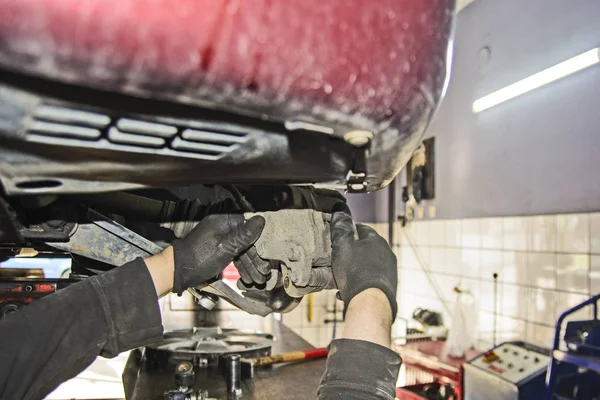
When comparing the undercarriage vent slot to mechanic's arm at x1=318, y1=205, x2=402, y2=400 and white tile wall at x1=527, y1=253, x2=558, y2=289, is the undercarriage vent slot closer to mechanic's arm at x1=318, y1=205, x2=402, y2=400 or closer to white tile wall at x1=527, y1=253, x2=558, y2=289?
mechanic's arm at x1=318, y1=205, x2=402, y2=400

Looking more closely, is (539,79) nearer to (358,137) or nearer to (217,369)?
(217,369)

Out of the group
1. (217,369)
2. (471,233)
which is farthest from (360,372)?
(471,233)

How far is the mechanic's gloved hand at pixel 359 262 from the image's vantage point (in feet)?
2.67

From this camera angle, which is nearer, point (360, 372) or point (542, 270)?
point (360, 372)

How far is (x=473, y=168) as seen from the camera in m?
2.83

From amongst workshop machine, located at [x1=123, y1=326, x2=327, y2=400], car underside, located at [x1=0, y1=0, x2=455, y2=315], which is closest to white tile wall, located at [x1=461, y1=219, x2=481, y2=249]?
workshop machine, located at [x1=123, y1=326, x2=327, y2=400]

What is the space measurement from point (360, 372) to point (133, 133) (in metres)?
0.51

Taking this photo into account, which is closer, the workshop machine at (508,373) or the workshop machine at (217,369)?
the workshop machine at (217,369)

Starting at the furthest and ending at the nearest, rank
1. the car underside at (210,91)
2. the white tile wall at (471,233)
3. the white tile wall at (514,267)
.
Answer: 1. the white tile wall at (471,233)
2. the white tile wall at (514,267)
3. the car underside at (210,91)

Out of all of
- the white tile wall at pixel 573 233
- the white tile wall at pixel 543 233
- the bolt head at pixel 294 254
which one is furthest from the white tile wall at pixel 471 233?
the bolt head at pixel 294 254

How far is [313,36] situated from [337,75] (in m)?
0.04

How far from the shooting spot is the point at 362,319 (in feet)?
2.54

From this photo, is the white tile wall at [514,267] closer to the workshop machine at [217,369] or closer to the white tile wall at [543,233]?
the white tile wall at [543,233]

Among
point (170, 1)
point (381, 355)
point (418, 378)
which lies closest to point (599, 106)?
point (418, 378)
